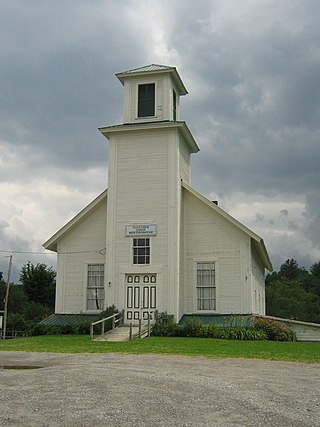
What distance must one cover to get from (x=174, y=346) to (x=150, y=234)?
8801mm

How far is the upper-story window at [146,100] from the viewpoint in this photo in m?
29.3

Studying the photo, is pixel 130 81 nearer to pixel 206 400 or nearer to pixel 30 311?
pixel 206 400

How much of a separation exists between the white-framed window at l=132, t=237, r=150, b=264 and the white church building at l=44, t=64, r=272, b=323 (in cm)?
5

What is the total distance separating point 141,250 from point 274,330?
7.32 meters

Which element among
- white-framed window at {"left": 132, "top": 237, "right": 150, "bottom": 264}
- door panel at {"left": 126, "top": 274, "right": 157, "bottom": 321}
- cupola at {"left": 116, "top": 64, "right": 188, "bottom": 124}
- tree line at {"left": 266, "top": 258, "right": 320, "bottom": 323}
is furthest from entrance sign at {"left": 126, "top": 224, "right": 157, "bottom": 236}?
tree line at {"left": 266, "top": 258, "right": 320, "bottom": 323}

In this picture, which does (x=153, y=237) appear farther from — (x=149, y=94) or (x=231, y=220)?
(x=149, y=94)

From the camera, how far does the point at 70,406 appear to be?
27.8 ft

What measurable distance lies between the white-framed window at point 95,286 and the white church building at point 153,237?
5cm

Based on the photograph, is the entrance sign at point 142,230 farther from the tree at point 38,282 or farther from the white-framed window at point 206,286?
the tree at point 38,282

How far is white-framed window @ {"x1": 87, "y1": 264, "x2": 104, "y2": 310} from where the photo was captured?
2892cm

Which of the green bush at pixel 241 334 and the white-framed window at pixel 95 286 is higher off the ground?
the white-framed window at pixel 95 286

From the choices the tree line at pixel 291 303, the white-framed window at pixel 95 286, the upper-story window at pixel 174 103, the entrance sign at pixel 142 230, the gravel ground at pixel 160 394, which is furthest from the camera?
the tree line at pixel 291 303

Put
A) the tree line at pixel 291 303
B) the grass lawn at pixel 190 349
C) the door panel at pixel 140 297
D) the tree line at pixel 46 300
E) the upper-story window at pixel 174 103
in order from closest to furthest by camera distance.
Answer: the grass lawn at pixel 190 349 → the door panel at pixel 140 297 → the upper-story window at pixel 174 103 → the tree line at pixel 46 300 → the tree line at pixel 291 303

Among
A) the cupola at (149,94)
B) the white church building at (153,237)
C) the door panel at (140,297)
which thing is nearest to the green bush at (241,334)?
the white church building at (153,237)
